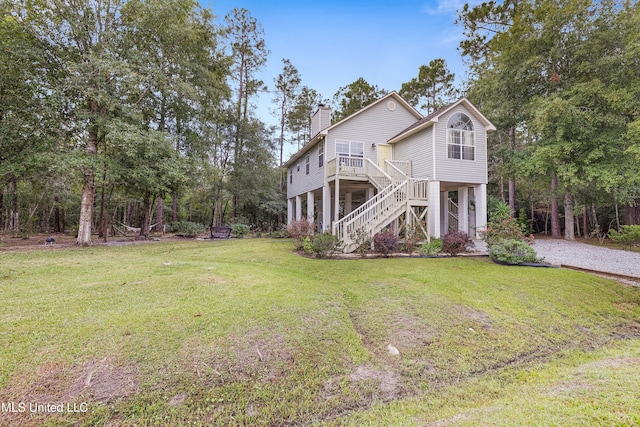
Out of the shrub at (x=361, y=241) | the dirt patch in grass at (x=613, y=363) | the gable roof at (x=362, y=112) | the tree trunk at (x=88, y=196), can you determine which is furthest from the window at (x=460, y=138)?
the tree trunk at (x=88, y=196)

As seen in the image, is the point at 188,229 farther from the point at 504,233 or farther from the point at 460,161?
the point at 504,233

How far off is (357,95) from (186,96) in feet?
55.2

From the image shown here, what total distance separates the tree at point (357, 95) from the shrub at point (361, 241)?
64.0 feet

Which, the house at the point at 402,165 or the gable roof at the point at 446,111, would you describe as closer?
the house at the point at 402,165

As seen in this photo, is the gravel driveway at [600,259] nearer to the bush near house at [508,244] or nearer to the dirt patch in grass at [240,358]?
the bush near house at [508,244]

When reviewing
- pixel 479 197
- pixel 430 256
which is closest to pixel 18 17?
pixel 430 256

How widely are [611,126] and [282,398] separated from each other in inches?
698


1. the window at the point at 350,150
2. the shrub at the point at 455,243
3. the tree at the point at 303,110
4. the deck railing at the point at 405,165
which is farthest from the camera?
the tree at the point at 303,110

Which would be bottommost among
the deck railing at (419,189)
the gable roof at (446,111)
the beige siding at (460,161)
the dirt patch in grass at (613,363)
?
the dirt patch in grass at (613,363)

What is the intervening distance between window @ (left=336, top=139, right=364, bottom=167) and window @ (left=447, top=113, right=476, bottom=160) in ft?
14.6

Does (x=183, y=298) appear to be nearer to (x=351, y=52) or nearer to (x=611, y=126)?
(x=351, y=52)

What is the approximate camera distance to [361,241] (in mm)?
9867

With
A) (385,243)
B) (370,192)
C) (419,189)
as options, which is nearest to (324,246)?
(385,243)

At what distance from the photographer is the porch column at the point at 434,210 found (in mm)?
12258
